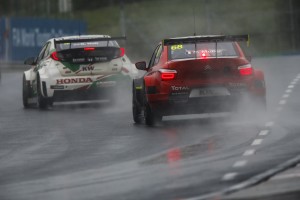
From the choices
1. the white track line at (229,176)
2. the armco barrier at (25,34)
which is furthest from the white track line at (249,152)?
the armco barrier at (25,34)

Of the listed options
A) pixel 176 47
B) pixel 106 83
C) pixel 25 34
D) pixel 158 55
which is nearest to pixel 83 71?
pixel 106 83

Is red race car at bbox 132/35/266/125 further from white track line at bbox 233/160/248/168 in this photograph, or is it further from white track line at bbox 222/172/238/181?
white track line at bbox 222/172/238/181

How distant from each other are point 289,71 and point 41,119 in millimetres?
14916

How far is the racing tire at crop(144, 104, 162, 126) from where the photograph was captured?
67.5 ft

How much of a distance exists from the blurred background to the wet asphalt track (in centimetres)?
2872

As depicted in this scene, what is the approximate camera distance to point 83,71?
1037 inches

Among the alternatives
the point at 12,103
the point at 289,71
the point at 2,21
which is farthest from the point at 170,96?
the point at 2,21

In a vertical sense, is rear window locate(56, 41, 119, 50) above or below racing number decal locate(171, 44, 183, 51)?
below

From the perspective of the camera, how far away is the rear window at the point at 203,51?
20547 mm

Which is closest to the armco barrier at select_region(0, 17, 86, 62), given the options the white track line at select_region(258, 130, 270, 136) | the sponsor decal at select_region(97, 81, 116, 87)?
the sponsor decal at select_region(97, 81, 116, 87)

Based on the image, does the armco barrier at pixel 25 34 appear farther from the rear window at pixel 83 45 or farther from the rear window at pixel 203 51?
the rear window at pixel 203 51

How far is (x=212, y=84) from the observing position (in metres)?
20.1

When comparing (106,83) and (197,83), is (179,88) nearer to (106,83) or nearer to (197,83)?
(197,83)

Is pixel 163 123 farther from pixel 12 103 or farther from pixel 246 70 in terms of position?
pixel 12 103
